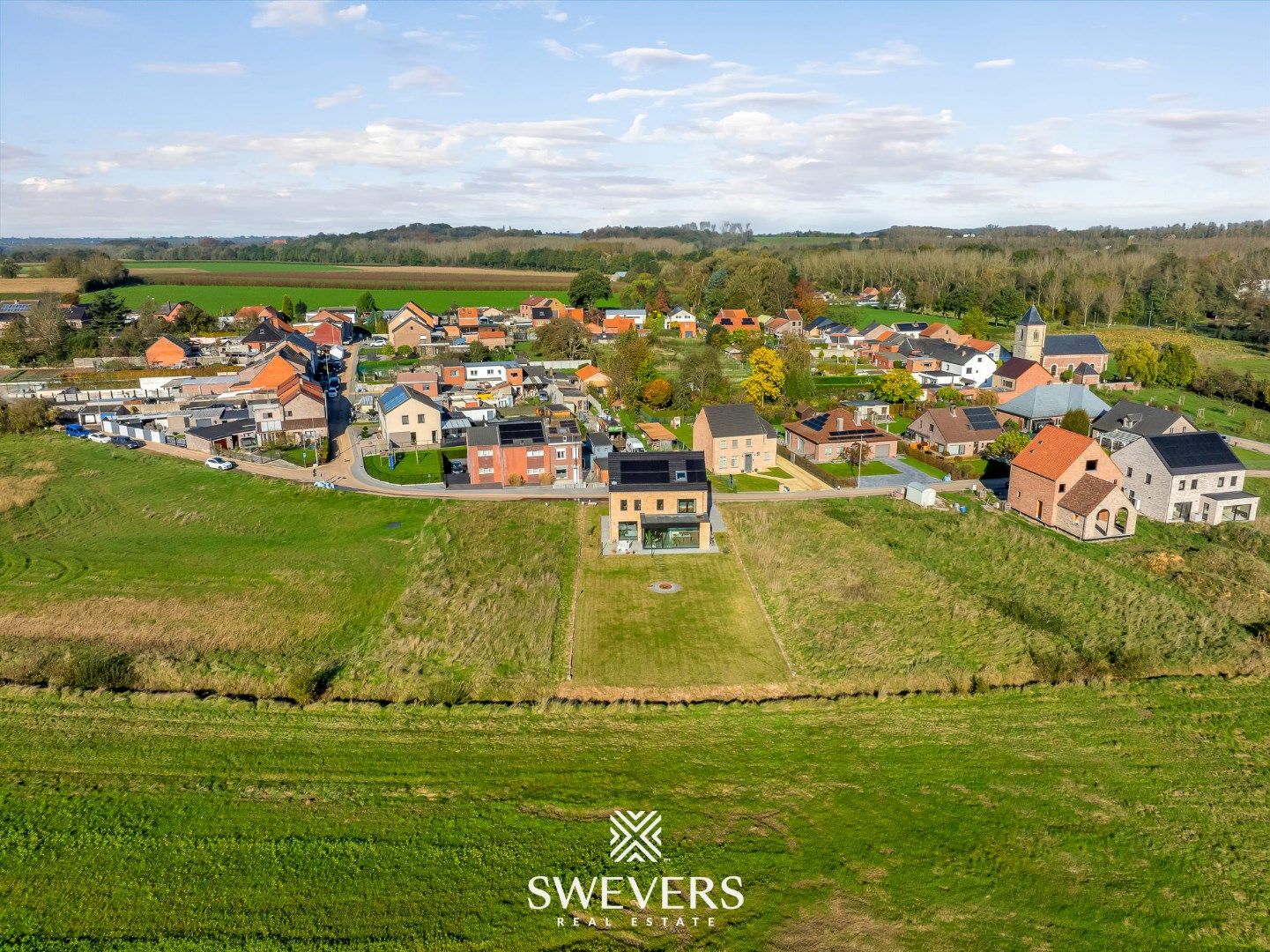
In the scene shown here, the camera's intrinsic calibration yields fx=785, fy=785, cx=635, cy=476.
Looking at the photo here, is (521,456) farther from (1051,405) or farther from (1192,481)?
(1051,405)

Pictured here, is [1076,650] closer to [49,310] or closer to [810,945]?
[810,945]

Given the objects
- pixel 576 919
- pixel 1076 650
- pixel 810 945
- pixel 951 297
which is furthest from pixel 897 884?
pixel 951 297

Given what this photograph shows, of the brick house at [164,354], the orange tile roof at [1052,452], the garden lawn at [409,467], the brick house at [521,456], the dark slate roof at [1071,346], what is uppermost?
the dark slate roof at [1071,346]

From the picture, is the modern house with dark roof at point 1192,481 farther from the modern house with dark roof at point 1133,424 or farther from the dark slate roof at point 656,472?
the dark slate roof at point 656,472

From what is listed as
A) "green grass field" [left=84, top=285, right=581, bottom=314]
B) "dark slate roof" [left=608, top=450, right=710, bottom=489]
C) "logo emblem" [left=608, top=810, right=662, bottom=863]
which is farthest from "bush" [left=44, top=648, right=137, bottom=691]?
"green grass field" [left=84, top=285, right=581, bottom=314]

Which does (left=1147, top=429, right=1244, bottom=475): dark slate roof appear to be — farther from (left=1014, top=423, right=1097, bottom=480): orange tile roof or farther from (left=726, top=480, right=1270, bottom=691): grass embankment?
(left=1014, top=423, right=1097, bottom=480): orange tile roof

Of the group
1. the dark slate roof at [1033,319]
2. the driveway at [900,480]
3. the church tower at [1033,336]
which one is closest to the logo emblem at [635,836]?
the driveway at [900,480]

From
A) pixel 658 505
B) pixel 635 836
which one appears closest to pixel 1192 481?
pixel 658 505
